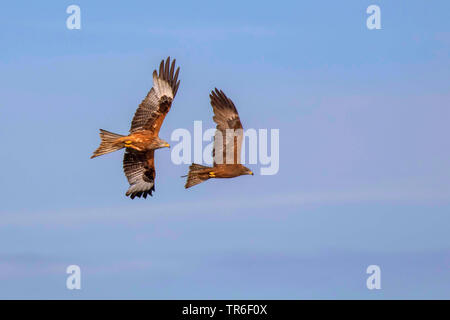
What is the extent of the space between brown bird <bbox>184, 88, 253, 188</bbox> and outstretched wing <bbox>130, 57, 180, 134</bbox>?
146cm

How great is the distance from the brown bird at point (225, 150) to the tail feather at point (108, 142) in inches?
81.5

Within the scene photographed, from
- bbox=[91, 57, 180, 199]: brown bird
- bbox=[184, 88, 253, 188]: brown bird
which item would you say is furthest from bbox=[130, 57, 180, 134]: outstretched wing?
bbox=[184, 88, 253, 188]: brown bird

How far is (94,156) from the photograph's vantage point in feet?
79.9

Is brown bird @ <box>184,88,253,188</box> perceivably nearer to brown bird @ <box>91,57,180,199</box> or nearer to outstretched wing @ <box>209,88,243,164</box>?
outstretched wing @ <box>209,88,243,164</box>

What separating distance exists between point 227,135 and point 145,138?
2.24 m

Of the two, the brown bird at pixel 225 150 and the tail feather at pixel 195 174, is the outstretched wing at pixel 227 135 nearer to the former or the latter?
the brown bird at pixel 225 150

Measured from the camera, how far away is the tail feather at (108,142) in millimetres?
24625

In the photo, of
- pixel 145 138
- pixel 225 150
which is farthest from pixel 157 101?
pixel 225 150

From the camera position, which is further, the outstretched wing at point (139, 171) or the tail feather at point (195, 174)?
the outstretched wing at point (139, 171)

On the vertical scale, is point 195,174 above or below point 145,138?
below

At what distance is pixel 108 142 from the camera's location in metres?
24.7

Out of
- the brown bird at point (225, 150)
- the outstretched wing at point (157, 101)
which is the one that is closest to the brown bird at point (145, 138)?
the outstretched wing at point (157, 101)

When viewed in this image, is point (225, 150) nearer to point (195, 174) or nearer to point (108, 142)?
point (195, 174)
